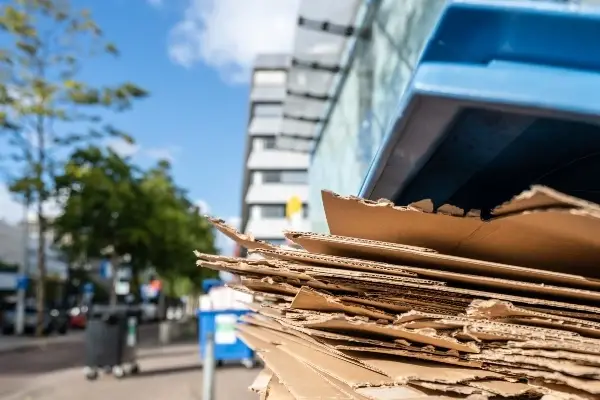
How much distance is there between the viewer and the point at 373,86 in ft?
11.2

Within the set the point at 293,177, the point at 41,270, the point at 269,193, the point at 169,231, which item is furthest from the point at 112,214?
the point at 293,177

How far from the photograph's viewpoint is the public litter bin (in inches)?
420

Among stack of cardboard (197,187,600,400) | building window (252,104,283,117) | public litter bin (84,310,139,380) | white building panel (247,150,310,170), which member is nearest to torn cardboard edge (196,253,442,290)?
stack of cardboard (197,187,600,400)

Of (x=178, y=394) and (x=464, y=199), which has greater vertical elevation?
(x=464, y=199)

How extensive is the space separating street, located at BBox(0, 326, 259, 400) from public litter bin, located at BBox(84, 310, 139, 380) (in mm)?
264

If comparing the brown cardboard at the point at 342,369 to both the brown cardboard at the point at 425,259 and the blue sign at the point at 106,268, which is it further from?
the blue sign at the point at 106,268

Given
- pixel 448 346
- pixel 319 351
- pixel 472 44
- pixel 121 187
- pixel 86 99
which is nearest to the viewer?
pixel 472 44

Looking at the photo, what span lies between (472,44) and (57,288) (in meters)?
46.0

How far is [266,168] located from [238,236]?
5197 centimetres

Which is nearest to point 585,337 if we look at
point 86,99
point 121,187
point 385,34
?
point 385,34

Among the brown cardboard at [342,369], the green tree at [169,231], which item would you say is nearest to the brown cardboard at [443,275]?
the brown cardboard at [342,369]

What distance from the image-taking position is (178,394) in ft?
31.4

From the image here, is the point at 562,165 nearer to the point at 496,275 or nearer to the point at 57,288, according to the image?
the point at 496,275

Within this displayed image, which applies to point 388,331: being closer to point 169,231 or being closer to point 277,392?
point 277,392
